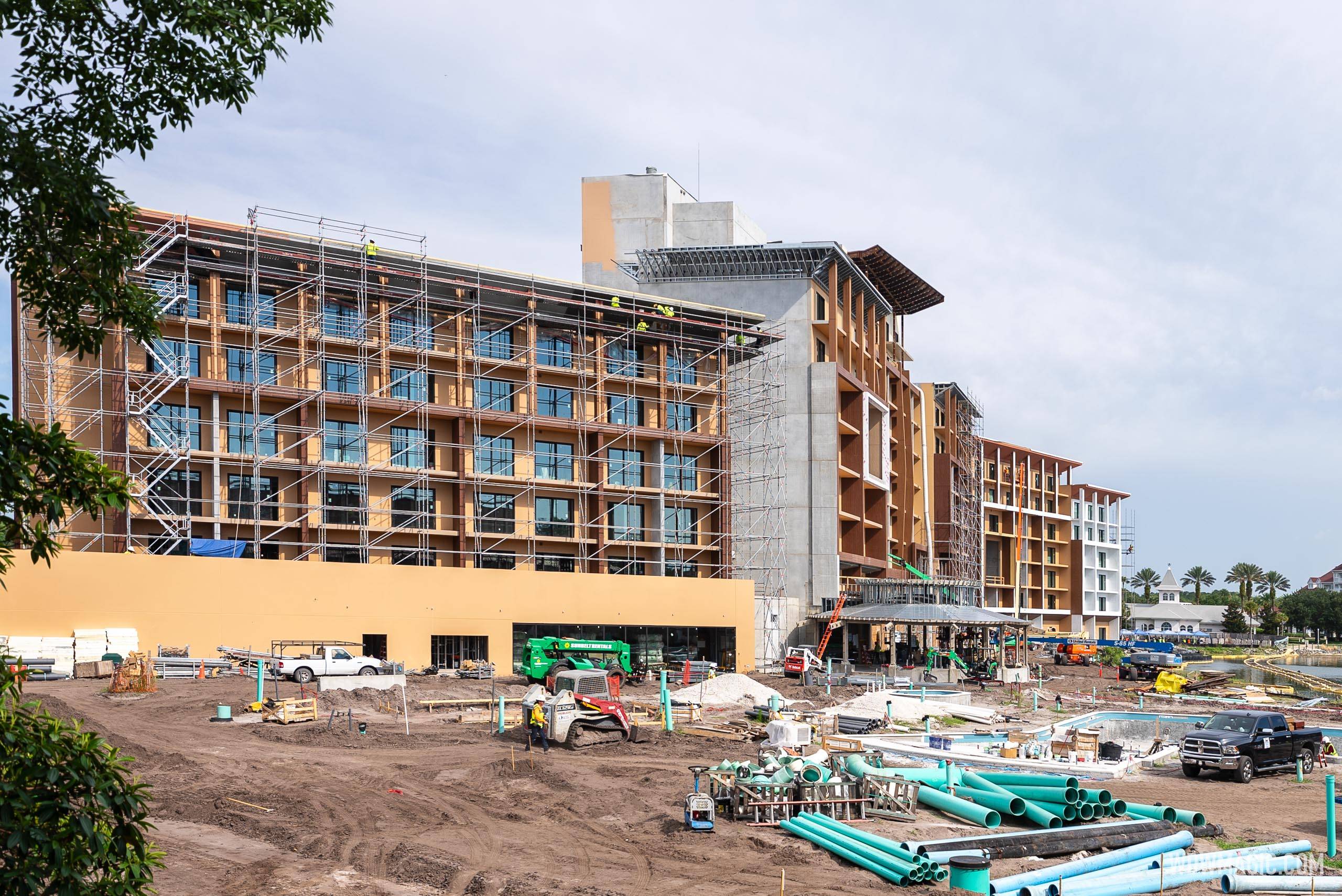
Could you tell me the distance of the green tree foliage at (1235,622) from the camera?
533 ft

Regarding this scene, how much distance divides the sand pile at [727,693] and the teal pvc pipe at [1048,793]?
65.4 feet

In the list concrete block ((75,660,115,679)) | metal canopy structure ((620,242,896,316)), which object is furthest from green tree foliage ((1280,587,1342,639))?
concrete block ((75,660,115,679))

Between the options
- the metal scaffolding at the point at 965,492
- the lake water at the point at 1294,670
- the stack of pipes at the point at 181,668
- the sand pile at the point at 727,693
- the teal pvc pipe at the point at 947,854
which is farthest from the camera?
the metal scaffolding at the point at 965,492

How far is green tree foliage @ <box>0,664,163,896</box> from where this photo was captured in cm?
662

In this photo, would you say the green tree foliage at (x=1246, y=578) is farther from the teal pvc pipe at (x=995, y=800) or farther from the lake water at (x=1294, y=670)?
the teal pvc pipe at (x=995, y=800)

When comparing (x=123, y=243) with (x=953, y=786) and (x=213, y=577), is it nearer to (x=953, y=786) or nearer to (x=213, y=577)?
(x=953, y=786)

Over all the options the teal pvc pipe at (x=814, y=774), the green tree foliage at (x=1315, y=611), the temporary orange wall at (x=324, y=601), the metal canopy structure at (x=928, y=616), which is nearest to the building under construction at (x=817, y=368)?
the metal canopy structure at (x=928, y=616)

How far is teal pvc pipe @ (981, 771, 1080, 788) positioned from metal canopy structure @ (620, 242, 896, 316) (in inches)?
2088

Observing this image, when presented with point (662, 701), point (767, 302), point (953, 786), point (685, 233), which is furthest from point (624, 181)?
point (953, 786)

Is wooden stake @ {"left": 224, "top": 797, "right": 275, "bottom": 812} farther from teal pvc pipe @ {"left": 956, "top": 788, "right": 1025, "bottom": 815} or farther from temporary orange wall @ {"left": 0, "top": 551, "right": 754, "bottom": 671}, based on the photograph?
temporary orange wall @ {"left": 0, "top": 551, "right": 754, "bottom": 671}

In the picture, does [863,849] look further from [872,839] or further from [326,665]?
[326,665]

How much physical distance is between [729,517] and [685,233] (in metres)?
23.5

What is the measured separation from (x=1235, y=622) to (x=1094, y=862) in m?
161

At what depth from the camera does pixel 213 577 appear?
50188mm
